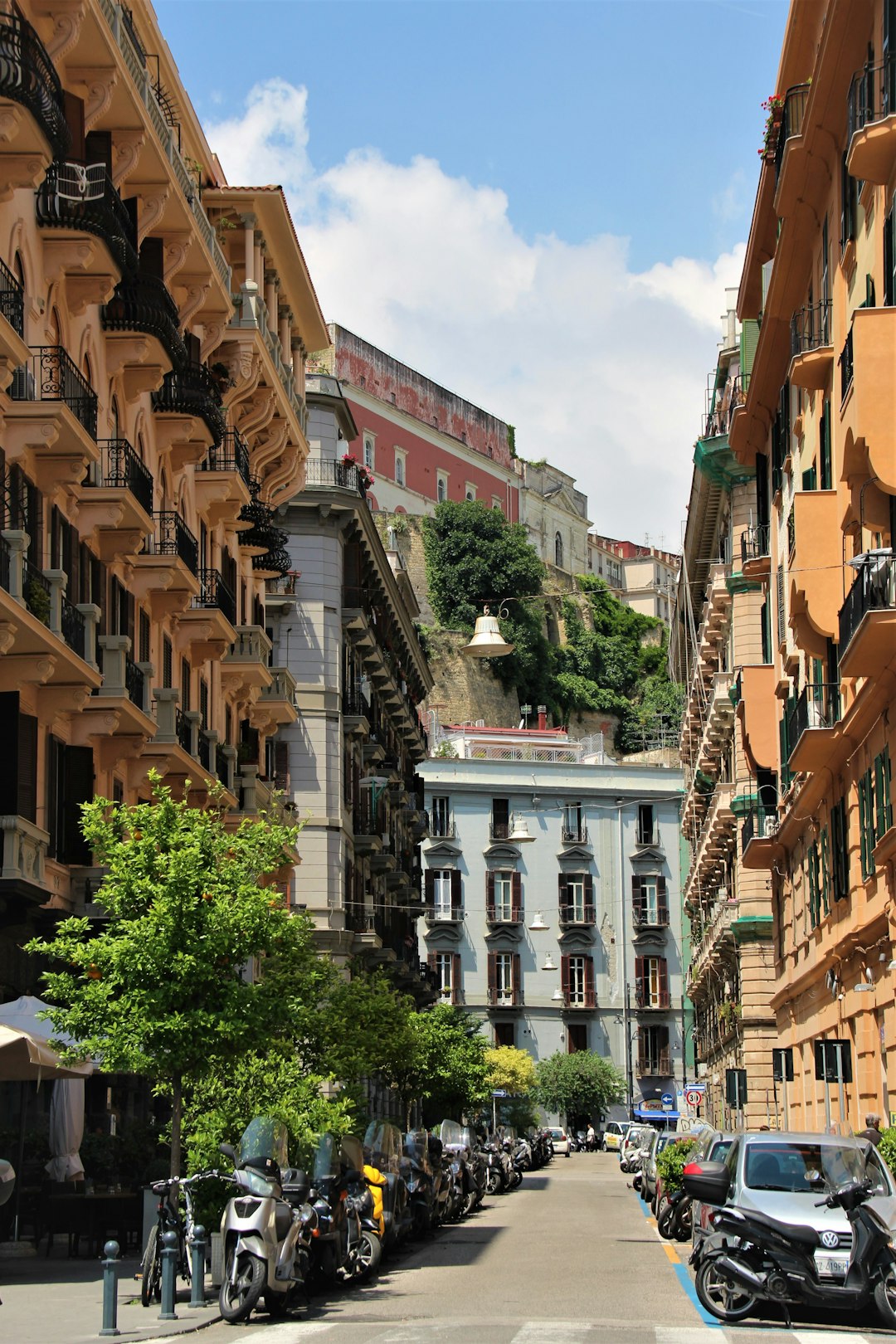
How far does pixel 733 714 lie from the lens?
4850 centimetres

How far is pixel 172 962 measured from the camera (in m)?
20.7

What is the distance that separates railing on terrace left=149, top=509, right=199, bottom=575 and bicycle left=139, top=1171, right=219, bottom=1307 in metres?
14.2

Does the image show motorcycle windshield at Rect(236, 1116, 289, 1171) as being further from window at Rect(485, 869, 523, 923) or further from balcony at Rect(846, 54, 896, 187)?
window at Rect(485, 869, 523, 923)

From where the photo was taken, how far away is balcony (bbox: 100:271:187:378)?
29594mm

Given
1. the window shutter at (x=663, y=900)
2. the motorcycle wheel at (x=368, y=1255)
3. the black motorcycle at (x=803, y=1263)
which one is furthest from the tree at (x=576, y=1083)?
the black motorcycle at (x=803, y=1263)

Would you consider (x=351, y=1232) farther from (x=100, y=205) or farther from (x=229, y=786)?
(x=229, y=786)

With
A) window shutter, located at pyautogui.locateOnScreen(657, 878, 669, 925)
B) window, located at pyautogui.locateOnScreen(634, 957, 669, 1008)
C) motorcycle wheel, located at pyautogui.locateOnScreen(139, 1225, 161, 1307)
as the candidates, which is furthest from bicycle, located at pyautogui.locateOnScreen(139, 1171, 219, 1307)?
window shutter, located at pyautogui.locateOnScreen(657, 878, 669, 925)

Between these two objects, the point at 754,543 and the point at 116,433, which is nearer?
the point at 116,433

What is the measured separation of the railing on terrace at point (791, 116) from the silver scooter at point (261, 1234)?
19.3m

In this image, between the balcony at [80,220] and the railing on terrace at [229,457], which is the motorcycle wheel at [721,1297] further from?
the railing on terrace at [229,457]

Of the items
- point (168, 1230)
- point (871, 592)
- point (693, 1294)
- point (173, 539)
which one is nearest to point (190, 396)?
point (173, 539)

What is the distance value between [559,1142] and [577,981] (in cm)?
728

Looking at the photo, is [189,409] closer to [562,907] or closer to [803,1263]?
[803,1263]

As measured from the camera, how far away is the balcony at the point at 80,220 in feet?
83.9
